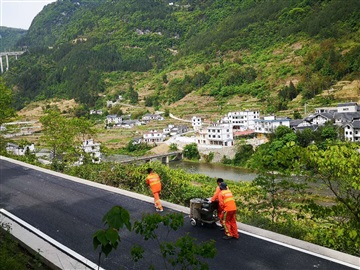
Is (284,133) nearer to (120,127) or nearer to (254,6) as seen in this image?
(120,127)

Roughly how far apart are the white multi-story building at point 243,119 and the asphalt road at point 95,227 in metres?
37.4

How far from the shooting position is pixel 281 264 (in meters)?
4.55

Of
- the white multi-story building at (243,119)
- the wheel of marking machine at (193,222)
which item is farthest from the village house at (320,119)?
the wheel of marking machine at (193,222)

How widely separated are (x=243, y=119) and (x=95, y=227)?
4183 centimetres

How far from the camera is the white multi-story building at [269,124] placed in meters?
39.1

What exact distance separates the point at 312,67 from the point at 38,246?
201ft

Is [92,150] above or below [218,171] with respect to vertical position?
above

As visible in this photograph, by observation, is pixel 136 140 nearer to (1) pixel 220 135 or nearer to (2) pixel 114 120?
(1) pixel 220 135

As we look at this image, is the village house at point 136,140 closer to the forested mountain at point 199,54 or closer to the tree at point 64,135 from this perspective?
the forested mountain at point 199,54

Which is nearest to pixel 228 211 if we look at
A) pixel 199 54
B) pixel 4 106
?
pixel 4 106

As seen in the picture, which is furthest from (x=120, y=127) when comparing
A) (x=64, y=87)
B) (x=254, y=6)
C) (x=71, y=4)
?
(x=71, y=4)

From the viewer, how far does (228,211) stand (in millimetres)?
5203

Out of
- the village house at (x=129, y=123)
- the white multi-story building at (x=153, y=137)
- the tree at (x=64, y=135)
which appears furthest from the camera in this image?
the village house at (x=129, y=123)

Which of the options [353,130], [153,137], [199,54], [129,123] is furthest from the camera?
[199,54]
